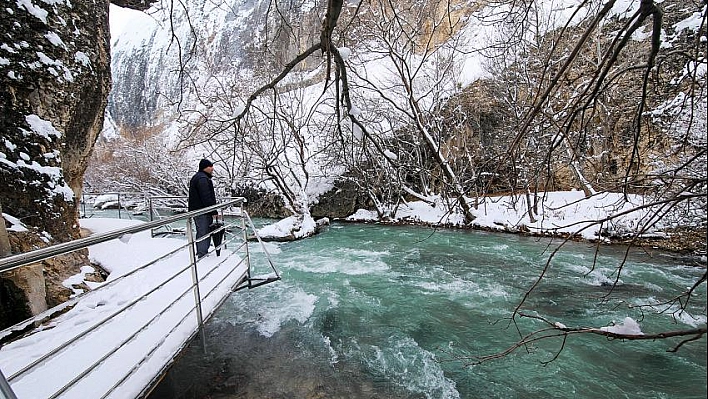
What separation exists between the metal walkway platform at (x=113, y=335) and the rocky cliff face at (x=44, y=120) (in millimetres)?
919

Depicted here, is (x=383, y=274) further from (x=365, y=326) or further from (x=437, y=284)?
(x=365, y=326)

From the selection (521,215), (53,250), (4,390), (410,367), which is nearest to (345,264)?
(410,367)

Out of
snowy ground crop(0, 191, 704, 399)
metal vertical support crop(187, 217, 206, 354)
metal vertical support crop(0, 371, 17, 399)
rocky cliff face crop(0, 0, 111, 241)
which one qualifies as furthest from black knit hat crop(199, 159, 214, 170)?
metal vertical support crop(0, 371, 17, 399)

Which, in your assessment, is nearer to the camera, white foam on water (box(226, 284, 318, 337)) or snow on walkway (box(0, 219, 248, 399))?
snow on walkway (box(0, 219, 248, 399))

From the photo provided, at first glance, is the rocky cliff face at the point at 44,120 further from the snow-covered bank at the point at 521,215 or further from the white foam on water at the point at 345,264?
the snow-covered bank at the point at 521,215

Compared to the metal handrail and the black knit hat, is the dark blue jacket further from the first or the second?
the metal handrail

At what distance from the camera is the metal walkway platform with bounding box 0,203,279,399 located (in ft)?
7.09

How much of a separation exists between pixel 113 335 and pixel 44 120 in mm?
3712

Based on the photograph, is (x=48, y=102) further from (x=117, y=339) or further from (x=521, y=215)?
(x=521, y=215)

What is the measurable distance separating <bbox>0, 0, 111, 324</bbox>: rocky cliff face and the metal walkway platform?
92 centimetres

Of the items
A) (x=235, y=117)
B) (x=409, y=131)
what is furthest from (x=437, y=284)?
(x=409, y=131)

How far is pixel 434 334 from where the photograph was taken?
5359 millimetres

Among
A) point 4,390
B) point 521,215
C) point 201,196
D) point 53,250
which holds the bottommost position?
point 521,215

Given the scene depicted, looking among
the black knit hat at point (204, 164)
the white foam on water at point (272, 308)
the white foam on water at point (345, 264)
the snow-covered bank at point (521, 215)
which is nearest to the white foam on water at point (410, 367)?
the white foam on water at point (272, 308)
